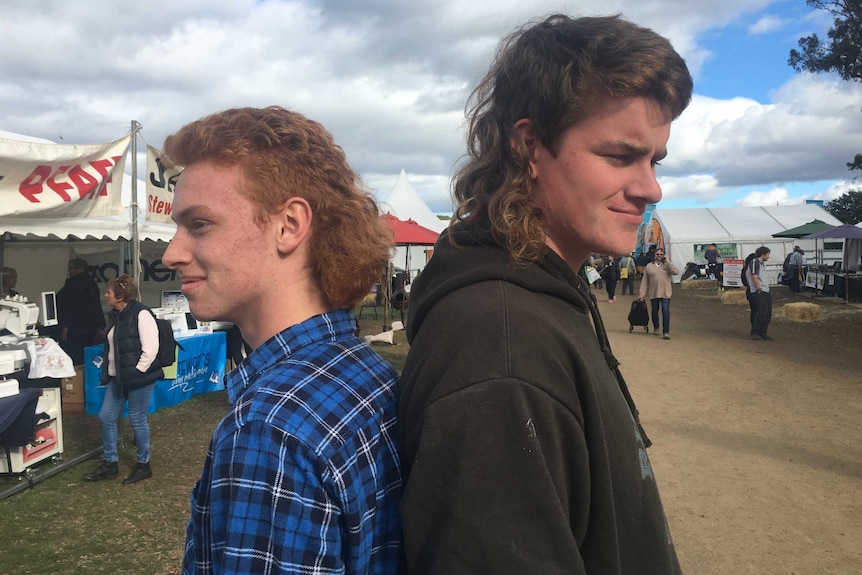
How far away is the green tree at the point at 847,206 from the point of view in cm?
5509

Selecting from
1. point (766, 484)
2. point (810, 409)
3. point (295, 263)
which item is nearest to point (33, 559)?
point (295, 263)

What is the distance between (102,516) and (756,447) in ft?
20.1

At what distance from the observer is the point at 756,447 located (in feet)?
20.9

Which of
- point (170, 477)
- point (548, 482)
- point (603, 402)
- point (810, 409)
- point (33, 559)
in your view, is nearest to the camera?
point (548, 482)

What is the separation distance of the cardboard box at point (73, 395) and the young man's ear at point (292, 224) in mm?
7768

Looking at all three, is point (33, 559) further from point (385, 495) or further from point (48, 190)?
point (385, 495)

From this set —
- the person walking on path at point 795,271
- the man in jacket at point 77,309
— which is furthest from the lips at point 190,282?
the person walking on path at point 795,271

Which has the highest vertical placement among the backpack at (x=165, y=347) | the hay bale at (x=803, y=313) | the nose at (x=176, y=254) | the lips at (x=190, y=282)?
the nose at (x=176, y=254)

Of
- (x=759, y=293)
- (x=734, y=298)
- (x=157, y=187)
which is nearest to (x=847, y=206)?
(x=734, y=298)

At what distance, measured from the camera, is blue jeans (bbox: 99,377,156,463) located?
565 centimetres

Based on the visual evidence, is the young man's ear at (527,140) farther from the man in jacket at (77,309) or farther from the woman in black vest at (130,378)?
the man in jacket at (77,309)

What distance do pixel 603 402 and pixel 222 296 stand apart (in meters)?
0.76

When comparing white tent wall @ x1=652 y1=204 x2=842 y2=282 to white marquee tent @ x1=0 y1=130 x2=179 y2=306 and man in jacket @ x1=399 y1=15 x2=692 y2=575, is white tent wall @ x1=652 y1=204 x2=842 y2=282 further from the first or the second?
man in jacket @ x1=399 y1=15 x2=692 y2=575

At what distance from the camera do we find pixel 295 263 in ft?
4.15
